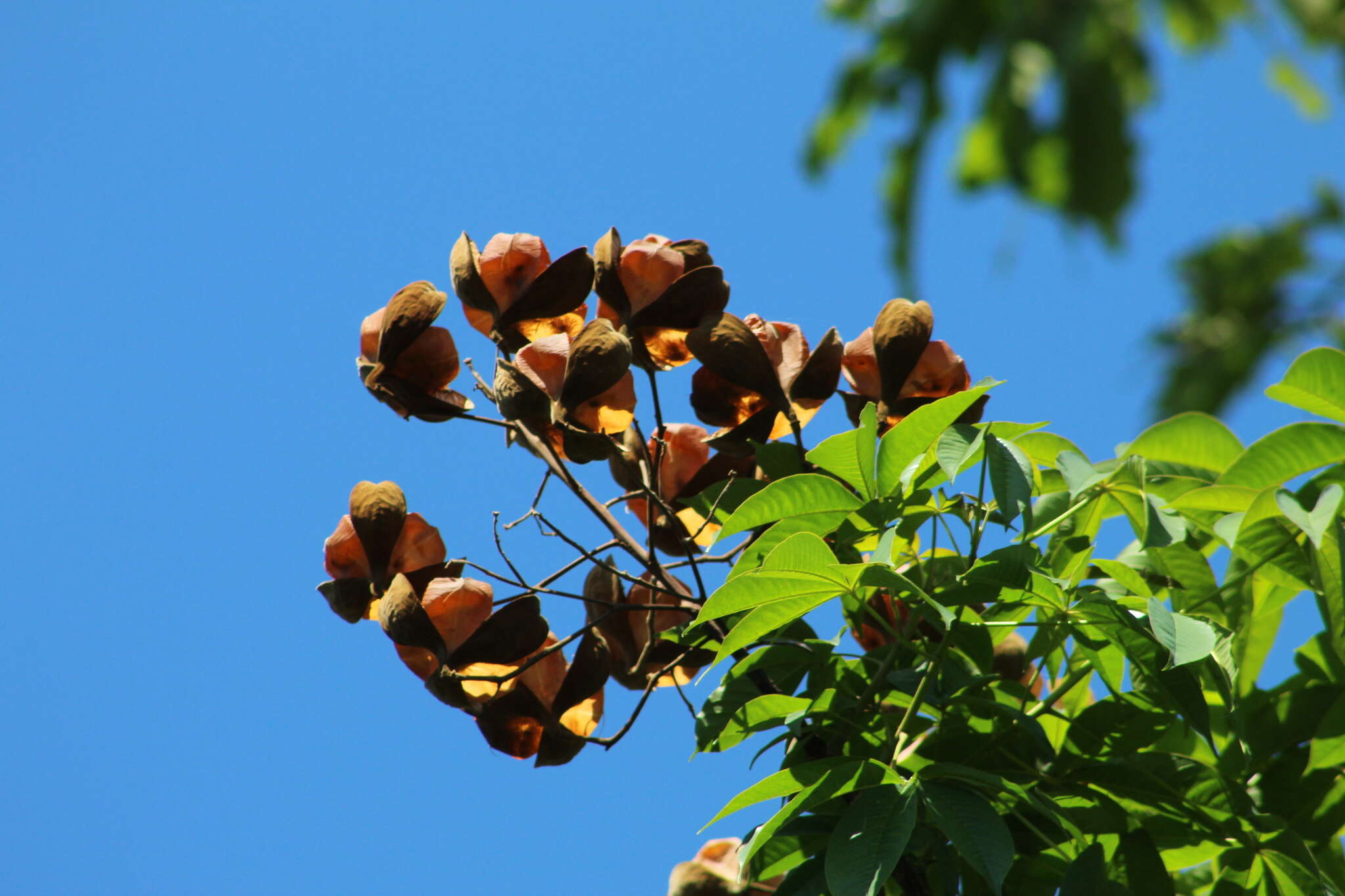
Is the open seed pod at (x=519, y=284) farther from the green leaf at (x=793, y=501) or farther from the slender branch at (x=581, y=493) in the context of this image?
the green leaf at (x=793, y=501)

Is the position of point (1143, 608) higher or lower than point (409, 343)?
lower

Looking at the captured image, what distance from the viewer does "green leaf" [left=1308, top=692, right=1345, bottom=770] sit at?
2.97 ft

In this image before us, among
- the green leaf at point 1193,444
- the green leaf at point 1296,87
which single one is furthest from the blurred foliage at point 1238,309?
the green leaf at point 1193,444

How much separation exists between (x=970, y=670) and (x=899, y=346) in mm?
296

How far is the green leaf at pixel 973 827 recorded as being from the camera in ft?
2.28

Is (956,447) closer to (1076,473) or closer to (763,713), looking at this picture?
(1076,473)

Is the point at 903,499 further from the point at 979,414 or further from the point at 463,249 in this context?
the point at 463,249

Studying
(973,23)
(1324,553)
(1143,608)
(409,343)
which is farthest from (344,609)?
(973,23)

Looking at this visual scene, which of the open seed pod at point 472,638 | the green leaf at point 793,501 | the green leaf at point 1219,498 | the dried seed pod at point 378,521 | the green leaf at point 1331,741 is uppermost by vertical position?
the dried seed pod at point 378,521

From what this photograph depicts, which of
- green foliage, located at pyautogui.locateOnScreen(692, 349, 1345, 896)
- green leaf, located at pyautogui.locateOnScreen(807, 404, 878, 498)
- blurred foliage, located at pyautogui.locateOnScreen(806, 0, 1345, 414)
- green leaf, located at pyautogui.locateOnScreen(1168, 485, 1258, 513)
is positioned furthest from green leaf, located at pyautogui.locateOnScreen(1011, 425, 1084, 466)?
blurred foliage, located at pyautogui.locateOnScreen(806, 0, 1345, 414)

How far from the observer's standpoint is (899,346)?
100cm

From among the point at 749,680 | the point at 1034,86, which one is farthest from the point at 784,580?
the point at 1034,86

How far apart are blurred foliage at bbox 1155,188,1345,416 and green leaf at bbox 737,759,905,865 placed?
20.7 ft

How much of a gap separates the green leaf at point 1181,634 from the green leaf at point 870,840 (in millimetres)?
196
